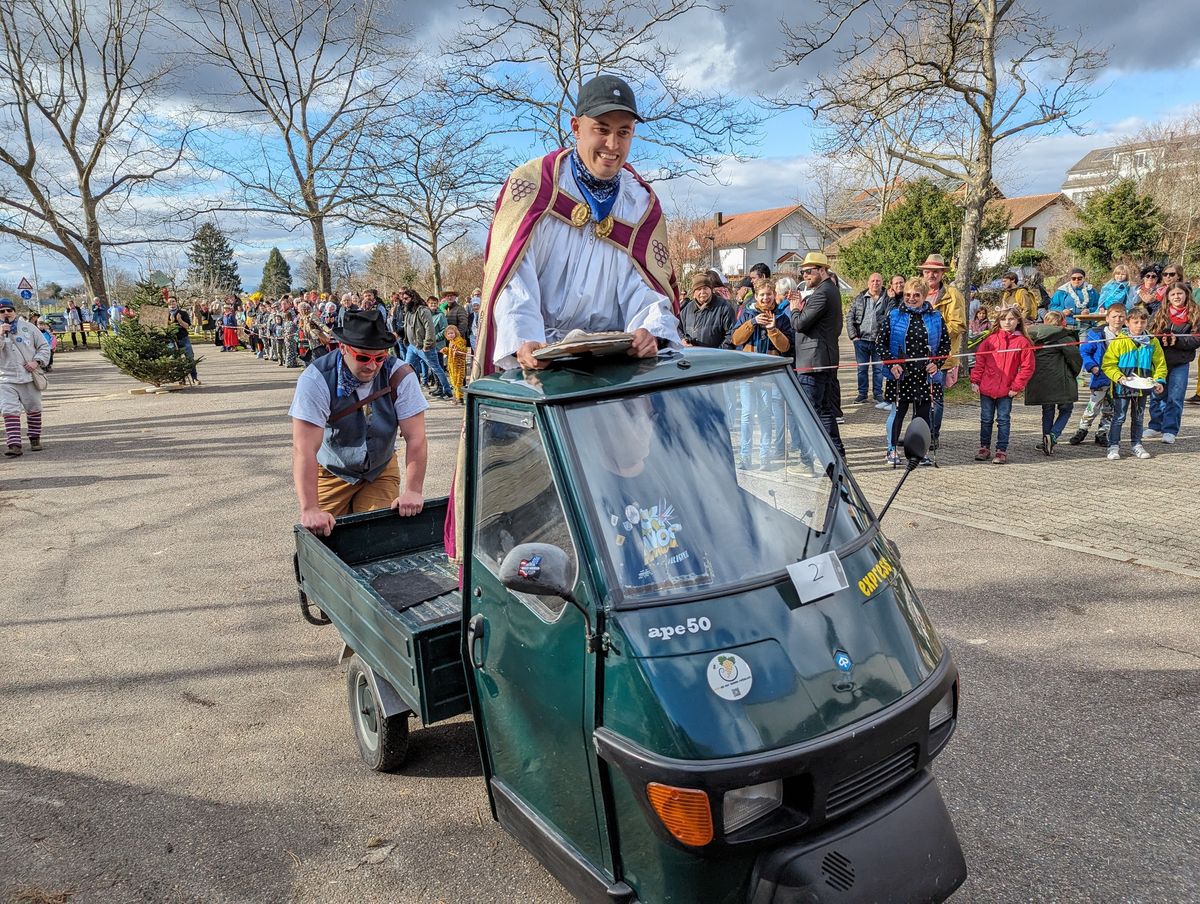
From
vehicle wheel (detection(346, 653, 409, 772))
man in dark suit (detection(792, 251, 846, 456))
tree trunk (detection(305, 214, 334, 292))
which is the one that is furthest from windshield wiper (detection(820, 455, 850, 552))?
tree trunk (detection(305, 214, 334, 292))

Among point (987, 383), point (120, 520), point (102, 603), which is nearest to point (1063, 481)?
point (987, 383)

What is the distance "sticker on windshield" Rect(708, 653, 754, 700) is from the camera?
2.17 meters

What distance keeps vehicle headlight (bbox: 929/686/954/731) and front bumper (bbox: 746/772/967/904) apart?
22 centimetres

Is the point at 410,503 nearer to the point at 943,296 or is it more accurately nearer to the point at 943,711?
the point at 943,711

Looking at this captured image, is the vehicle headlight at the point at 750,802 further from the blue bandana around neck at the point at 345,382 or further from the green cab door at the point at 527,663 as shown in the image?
the blue bandana around neck at the point at 345,382

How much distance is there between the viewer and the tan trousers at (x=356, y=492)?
5285 millimetres

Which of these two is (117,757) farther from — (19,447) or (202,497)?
(19,447)

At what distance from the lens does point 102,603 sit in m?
5.96

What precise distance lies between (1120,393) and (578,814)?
9345 mm

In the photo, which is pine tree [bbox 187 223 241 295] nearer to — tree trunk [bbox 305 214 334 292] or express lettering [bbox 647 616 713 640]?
tree trunk [bbox 305 214 334 292]

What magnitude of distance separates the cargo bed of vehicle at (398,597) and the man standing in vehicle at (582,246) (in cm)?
117

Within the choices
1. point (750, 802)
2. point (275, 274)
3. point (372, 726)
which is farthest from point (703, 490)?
point (275, 274)

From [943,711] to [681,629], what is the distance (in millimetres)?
1004

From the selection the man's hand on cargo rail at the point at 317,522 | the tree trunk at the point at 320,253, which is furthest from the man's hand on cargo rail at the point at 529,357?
the tree trunk at the point at 320,253
